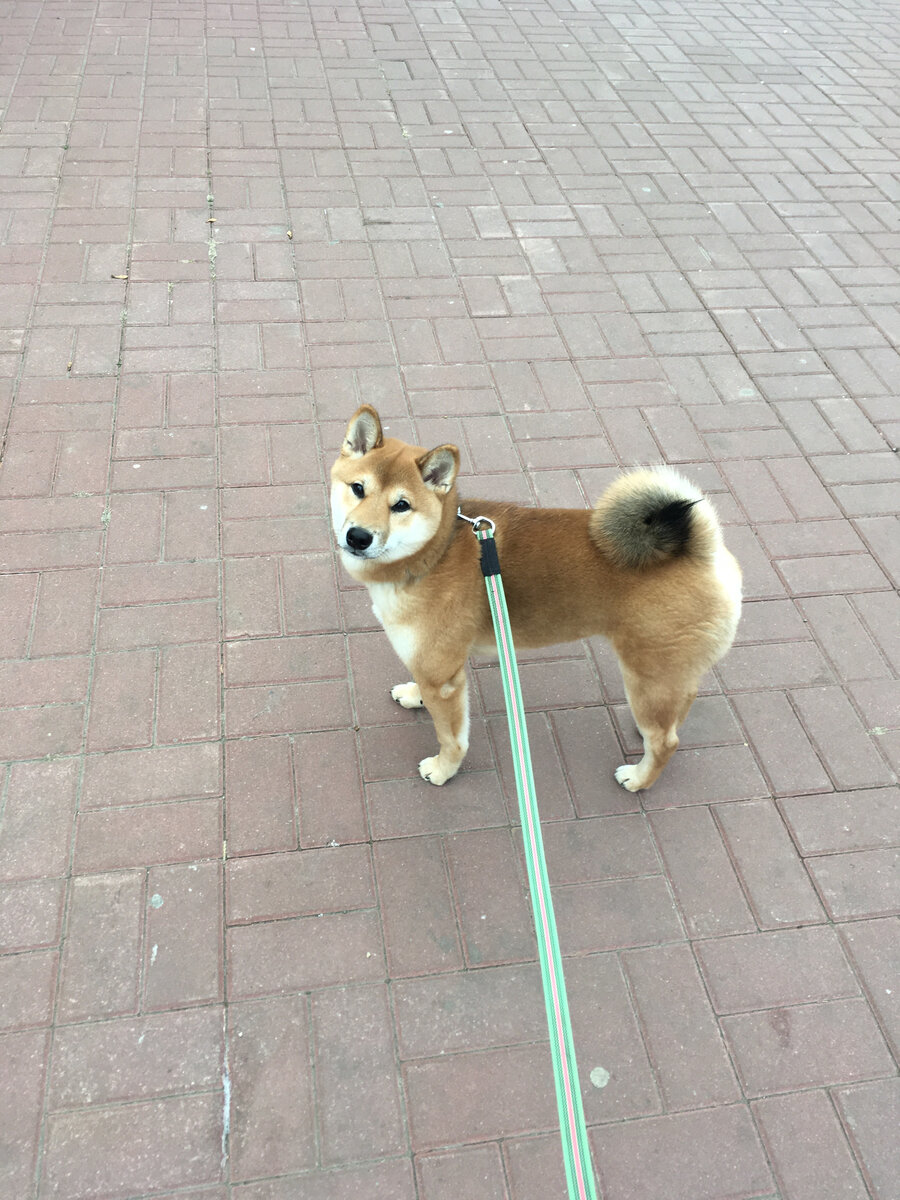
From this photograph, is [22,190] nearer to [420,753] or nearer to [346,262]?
[346,262]

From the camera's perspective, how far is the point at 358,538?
250 cm

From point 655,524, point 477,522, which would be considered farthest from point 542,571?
point 655,524

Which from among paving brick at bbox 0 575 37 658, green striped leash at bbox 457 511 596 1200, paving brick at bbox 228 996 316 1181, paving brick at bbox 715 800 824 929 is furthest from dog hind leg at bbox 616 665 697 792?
paving brick at bbox 0 575 37 658

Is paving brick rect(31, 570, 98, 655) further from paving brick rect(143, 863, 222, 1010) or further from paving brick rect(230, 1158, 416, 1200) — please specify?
paving brick rect(230, 1158, 416, 1200)

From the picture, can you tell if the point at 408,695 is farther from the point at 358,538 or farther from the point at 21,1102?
the point at 21,1102

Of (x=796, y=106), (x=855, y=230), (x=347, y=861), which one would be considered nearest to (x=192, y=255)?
(x=347, y=861)

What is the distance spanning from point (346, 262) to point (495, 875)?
4.32m

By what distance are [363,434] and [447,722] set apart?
1.07 m

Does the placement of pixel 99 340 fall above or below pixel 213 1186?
above

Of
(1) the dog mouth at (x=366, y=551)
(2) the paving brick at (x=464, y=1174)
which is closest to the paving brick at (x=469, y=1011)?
(2) the paving brick at (x=464, y=1174)

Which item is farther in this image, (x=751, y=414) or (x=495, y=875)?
(x=751, y=414)

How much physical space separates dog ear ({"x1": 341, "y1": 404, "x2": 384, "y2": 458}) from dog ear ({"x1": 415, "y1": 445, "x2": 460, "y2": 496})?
0.21 m

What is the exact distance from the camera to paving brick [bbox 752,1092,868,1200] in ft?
7.39

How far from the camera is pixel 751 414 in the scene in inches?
186
